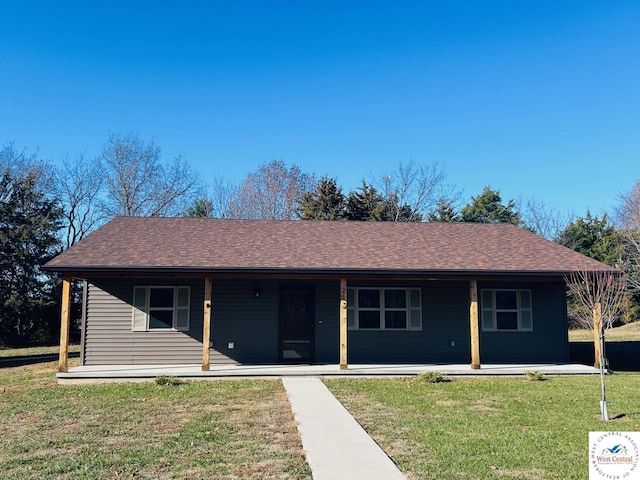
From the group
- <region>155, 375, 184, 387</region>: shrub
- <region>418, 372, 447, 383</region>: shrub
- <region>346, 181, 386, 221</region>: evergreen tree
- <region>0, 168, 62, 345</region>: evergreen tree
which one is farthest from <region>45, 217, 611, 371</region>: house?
<region>346, 181, 386, 221</region>: evergreen tree

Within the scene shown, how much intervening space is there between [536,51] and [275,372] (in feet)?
40.2

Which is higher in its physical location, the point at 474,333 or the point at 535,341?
the point at 474,333

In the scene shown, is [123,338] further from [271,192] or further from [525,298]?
[271,192]

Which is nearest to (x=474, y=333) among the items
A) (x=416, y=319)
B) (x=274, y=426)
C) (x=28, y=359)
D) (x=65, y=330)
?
(x=416, y=319)

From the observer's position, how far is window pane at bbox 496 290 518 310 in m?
13.6

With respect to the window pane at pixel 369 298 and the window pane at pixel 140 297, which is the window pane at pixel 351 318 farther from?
the window pane at pixel 140 297

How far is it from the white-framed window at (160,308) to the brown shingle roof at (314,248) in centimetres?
119

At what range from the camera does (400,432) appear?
6.34 metres

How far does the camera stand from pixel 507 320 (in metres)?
13.6

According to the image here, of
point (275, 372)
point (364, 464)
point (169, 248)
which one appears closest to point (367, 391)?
point (275, 372)

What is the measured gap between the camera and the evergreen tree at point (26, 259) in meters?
22.4

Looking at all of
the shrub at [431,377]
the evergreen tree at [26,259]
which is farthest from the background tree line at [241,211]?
the shrub at [431,377]

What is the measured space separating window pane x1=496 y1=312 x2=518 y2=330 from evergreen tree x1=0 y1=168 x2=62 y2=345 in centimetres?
1960

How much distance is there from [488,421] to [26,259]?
24485 mm
